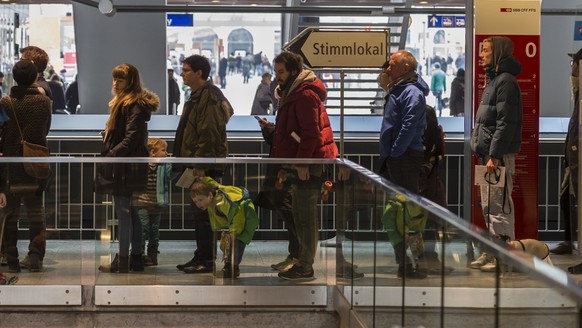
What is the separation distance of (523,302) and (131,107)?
486cm

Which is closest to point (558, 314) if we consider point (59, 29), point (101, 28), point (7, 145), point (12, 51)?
point (7, 145)

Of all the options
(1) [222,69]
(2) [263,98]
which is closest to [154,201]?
(2) [263,98]

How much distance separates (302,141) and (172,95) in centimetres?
851

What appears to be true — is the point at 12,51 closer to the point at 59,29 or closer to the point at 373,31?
the point at 59,29

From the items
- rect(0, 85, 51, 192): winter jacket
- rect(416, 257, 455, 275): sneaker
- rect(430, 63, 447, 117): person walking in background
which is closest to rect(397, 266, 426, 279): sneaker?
rect(416, 257, 455, 275): sneaker

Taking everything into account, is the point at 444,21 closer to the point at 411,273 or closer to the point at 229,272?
the point at 229,272

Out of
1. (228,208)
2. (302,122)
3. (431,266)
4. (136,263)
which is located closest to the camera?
(431,266)

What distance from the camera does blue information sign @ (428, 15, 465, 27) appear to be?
18750 mm

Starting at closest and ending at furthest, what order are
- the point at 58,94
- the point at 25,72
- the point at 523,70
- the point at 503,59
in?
the point at 503,59, the point at 25,72, the point at 523,70, the point at 58,94

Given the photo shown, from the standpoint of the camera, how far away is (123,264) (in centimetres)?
716

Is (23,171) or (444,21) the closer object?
(23,171)

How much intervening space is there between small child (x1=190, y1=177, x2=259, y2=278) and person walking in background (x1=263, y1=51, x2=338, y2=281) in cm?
30

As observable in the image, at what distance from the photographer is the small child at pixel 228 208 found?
7.04 metres

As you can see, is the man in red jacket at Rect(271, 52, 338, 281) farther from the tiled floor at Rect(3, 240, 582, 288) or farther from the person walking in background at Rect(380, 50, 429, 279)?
the person walking in background at Rect(380, 50, 429, 279)
